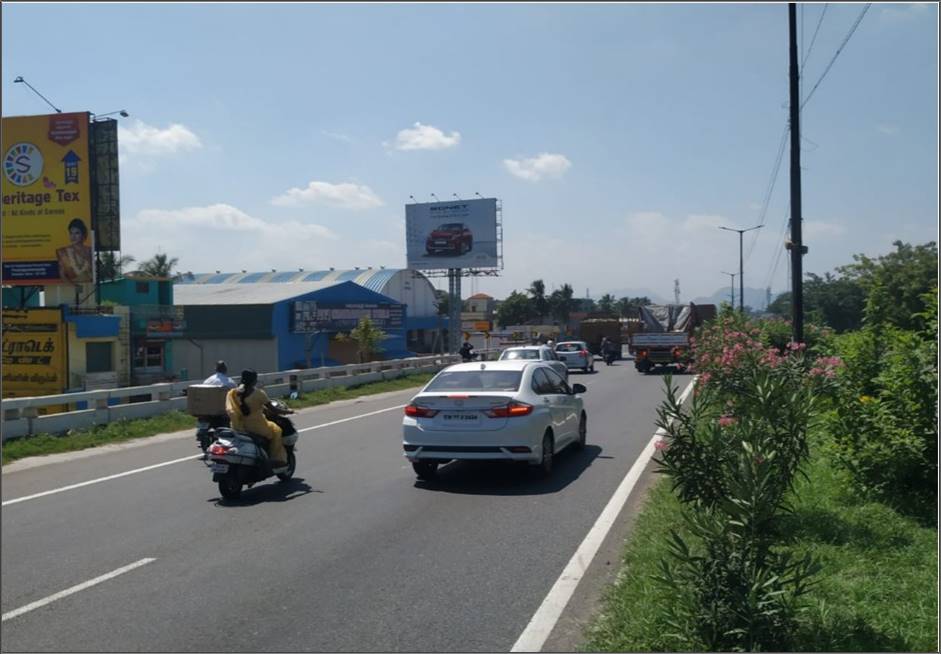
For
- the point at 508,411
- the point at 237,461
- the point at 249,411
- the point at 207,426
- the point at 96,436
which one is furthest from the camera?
the point at 96,436

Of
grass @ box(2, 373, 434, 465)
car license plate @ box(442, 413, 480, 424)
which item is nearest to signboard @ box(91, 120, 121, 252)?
grass @ box(2, 373, 434, 465)

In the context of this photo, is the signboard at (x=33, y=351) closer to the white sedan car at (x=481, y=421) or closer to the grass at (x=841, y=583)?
the white sedan car at (x=481, y=421)

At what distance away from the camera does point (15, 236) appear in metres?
29.7

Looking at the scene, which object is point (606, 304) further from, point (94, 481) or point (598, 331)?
point (94, 481)

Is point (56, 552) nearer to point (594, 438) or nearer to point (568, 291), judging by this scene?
point (594, 438)

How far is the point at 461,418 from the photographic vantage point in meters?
11.1

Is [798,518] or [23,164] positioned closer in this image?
[798,518]

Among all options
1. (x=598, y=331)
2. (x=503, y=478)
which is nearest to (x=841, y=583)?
(x=503, y=478)

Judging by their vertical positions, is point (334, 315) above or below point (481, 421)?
above

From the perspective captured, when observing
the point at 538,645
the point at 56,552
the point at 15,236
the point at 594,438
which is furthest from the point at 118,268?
the point at 538,645

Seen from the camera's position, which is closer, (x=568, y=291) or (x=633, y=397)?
(x=633, y=397)

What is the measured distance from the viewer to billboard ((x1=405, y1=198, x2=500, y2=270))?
2244 inches

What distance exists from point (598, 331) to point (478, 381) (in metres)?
44.2

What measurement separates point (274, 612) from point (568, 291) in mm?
102740
